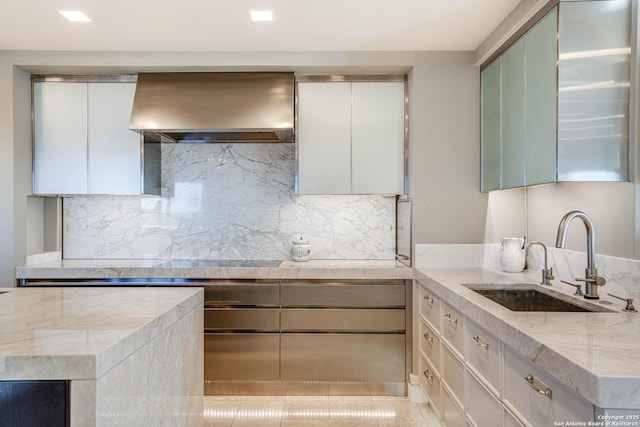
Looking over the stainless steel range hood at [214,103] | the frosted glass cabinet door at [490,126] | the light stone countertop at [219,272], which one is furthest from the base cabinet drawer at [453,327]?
the stainless steel range hood at [214,103]

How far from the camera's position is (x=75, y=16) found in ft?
8.08

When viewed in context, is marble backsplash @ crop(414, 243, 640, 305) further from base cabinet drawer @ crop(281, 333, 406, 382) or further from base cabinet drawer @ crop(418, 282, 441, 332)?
base cabinet drawer @ crop(281, 333, 406, 382)

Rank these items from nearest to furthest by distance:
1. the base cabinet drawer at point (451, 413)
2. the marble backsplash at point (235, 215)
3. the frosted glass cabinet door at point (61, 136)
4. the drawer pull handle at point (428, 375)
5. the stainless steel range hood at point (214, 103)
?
1. the base cabinet drawer at point (451, 413)
2. the drawer pull handle at point (428, 375)
3. the stainless steel range hood at point (214, 103)
4. the frosted glass cabinet door at point (61, 136)
5. the marble backsplash at point (235, 215)

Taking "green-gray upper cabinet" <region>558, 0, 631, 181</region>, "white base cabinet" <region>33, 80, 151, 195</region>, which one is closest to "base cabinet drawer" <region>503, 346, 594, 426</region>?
"green-gray upper cabinet" <region>558, 0, 631, 181</region>

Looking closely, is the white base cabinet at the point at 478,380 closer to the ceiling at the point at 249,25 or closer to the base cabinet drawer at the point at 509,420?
the base cabinet drawer at the point at 509,420

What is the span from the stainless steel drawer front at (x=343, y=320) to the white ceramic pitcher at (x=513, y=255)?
31.1 inches

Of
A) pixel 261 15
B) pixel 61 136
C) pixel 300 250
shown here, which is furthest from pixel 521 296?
pixel 61 136

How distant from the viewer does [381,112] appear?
10.3 feet

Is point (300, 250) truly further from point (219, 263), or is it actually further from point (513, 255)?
point (513, 255)

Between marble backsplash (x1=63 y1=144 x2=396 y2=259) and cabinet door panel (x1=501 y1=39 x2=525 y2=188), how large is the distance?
117cm

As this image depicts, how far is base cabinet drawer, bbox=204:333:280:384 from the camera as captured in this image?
2914 millimetres

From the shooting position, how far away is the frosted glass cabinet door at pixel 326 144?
313cm

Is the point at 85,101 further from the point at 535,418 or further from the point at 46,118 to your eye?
the point at 535,418

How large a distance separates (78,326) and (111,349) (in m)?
0.28
